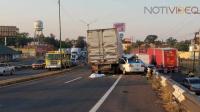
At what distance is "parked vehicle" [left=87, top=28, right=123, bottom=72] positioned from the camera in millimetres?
45656

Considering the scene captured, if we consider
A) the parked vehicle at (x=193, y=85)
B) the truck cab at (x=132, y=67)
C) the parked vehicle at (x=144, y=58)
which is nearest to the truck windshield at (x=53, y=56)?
the parked vehicle at (x=144, y=58)

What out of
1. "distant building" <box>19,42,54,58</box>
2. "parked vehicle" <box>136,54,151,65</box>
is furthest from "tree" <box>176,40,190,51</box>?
"parked vehicle" <box>136,54,151,65</box>

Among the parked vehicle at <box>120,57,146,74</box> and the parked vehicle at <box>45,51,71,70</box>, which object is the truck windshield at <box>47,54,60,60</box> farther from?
the parked vehicle at <box>120,57,146,74</box>

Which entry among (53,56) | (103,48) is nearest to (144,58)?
(53,56)

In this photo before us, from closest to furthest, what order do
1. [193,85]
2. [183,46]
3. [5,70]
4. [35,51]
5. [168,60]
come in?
1. [193,85]
2. [5,70]
3. [168,60]
4. [35,51]
5. [183,46]

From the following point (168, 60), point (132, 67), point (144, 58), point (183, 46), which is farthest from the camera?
point (183, 46)

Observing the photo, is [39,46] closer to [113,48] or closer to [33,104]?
[113,48]

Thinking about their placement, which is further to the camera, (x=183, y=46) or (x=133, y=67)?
(x=183, y=46)

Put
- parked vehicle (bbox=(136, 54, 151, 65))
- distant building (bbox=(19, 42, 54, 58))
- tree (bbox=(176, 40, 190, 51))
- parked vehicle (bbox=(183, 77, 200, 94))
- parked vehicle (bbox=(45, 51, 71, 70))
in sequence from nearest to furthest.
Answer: parked vehicle (bbox=(183, 77, 200, 94))
parked vehicle (bbox=(45, 51, 71, 70))
parked vehicle (bbox=(136, 54, 151, 65))
distant building (bbox=(19, 42, 54, 58))
tree (bbox=(176, 40, 190, 51))

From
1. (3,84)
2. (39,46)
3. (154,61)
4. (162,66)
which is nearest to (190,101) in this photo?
(3,84)

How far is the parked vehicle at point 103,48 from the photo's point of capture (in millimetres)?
45656

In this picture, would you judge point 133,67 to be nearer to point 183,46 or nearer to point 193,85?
point 193,85

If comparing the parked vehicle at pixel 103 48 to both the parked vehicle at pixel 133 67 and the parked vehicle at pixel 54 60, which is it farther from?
the parked vehicle at pixel 54 60

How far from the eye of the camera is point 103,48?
45.8 metres
